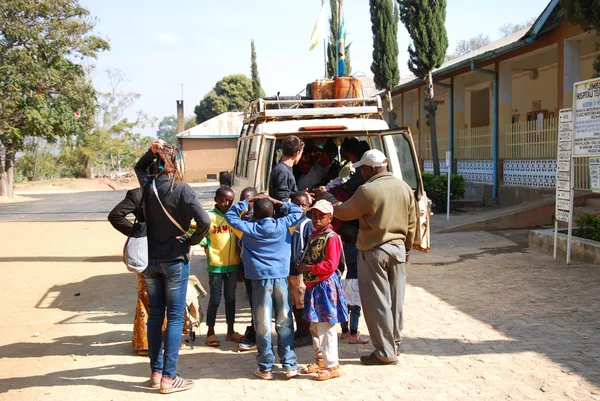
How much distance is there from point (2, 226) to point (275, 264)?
17048 millimetres

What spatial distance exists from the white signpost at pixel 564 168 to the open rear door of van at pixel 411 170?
3277 millimetres

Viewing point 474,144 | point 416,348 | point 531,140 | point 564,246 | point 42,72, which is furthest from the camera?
point 42,72

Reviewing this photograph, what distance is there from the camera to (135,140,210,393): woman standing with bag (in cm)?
494

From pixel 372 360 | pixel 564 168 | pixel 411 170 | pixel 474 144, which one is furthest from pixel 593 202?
pixel 372 360

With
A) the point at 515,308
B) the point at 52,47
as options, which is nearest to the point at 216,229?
the point at 515,308

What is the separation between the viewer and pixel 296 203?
5906 millimetres

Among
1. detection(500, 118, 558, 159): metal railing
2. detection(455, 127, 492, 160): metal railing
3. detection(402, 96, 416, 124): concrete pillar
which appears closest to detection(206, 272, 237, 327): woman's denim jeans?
detection(500, 118, 558, 159): metal railing

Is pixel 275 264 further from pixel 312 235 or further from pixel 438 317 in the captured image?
pixel 438 317

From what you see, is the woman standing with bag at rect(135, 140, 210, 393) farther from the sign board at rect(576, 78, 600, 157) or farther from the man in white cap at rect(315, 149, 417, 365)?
the sign board at rect(576, 78, 600, 157)

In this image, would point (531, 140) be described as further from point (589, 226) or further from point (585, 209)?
point (589, 226)

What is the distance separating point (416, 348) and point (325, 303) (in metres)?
1.31

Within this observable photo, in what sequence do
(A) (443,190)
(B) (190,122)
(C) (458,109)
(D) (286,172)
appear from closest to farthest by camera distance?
(D) (286,172)
(A) (443,190)
(C) (458,109)
(B) (190,122)

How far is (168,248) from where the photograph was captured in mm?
4941

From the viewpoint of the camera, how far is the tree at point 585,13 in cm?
1018
